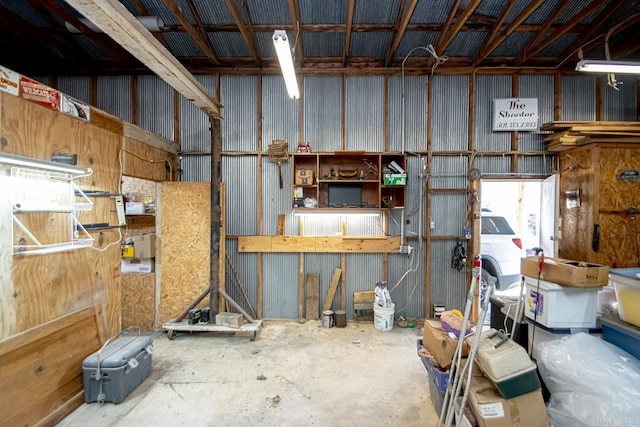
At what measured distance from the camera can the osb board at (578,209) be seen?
352 cm

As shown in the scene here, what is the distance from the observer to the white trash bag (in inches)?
62.2

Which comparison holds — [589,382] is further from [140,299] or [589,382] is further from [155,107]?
[155,107]

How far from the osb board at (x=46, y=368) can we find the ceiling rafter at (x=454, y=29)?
15.8 ft

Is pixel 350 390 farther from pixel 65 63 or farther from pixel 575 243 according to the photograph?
pixel 65 63

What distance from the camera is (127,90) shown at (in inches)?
164

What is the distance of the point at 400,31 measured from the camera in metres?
3.38

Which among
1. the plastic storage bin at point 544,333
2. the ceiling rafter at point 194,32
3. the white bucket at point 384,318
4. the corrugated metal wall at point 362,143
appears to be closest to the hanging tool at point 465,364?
the plastic storage bin at point 544,333

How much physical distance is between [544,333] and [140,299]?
453 cm

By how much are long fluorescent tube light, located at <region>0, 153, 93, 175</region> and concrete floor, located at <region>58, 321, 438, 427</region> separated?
1952mm

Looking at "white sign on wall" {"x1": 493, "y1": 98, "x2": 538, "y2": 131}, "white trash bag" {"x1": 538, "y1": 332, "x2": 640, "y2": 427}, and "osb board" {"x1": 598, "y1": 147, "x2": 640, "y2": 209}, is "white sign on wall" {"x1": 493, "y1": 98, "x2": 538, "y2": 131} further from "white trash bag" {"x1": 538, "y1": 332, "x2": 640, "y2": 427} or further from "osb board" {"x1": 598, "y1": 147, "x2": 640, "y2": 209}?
"white trash bag" {"x1": 538, "y1": 332, "x2": 640, "y2": 427}

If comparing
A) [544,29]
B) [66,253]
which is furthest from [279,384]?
[544,29]

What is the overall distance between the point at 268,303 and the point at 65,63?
4.59 metres

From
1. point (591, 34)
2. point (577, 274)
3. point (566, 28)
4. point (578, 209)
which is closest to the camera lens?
point (577, 274)

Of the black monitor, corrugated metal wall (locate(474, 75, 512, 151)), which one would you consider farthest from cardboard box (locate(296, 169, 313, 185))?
corrugated metal wall (locate(474, 75, 512, 151))
